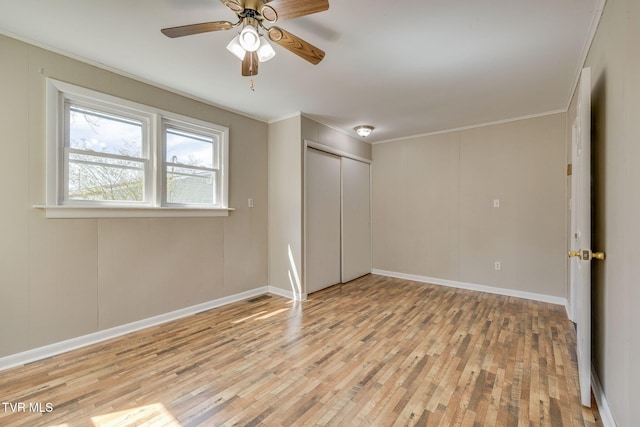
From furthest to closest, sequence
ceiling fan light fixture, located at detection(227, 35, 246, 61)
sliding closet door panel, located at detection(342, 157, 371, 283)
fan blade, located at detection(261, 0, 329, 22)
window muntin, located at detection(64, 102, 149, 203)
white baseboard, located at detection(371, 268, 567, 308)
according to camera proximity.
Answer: sliding closet door panel, located at detection(342, 157, 371, 283), white baseboard, located at detection(371, 268, 567, 308), window muntin, located at detection(64, 102, 149, 203), ceiling fan light fixture, located at detection(227, 35, 246, 61), fan blade, located at detection(261, 0, 329, 22)

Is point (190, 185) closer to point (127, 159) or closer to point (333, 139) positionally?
point (127, 159)

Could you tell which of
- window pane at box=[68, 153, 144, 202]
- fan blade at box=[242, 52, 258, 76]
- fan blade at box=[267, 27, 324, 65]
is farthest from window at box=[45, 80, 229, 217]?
fan blade at box=[267, 27, 324, 65]

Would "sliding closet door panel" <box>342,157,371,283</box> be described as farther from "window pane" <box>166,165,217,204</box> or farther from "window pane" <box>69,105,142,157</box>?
"window pane" <box>69,105,142,157</box>

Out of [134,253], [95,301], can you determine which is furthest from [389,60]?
[95,301]

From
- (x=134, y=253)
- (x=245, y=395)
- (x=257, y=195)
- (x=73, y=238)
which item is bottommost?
(x=245, y=395)

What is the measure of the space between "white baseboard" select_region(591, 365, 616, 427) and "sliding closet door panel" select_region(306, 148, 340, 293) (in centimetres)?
287

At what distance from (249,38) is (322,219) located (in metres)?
2.83

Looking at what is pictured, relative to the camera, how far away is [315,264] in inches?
160

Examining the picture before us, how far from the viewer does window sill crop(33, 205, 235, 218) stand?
7.56ft

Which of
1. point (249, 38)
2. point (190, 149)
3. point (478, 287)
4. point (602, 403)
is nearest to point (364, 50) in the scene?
point (249, 38)

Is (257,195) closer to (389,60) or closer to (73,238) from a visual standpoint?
(73,238)

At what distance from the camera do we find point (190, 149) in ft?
10.7

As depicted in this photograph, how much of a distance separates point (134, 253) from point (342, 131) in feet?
10.8

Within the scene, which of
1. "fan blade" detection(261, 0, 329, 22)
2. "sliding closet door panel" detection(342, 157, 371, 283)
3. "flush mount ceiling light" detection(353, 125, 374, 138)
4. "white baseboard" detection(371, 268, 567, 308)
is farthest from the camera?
"sliding closet door panel" detection(342, 157, 371, 283)
